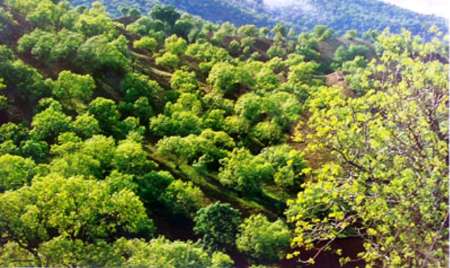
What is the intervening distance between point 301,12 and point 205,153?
44.1m

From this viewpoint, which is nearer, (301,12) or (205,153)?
(205,153)

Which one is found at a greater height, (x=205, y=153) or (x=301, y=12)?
(x=205, y=153)

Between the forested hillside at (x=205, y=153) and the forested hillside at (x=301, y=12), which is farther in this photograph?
the forested hillside at (x=301, y=12)

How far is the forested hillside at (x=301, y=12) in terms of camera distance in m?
41.7

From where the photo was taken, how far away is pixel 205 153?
734 inches

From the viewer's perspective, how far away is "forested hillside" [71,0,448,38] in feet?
137

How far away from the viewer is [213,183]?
1836 centimetres

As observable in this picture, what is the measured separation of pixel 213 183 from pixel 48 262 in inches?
327

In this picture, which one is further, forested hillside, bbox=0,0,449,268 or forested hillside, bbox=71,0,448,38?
forested hillside, bbox=71,0,448,38

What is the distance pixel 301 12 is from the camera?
196 ft

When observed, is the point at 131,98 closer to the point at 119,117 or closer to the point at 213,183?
the point at 119,117

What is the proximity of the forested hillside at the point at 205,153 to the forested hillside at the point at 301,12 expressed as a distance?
12.6 meters

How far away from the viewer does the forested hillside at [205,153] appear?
4023 millimetres

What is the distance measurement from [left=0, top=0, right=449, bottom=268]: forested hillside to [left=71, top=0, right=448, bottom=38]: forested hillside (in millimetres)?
12599
